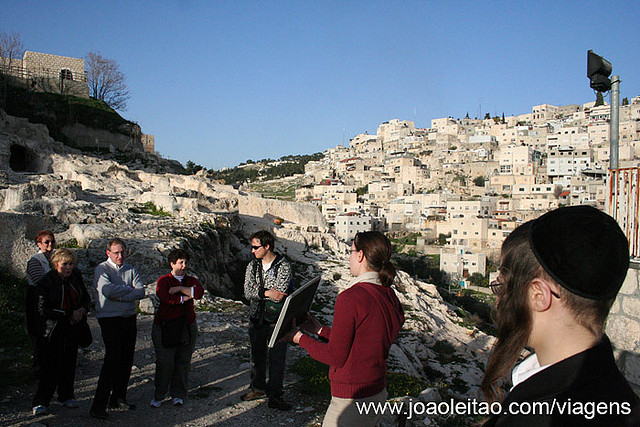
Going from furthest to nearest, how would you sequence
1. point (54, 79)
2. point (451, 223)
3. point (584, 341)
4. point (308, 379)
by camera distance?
point (451, 223), point (54, 79), point (308, 379), point (584, 341)

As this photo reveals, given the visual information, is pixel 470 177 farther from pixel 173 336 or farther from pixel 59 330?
pixel 59 330

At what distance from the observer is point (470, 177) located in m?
83.9

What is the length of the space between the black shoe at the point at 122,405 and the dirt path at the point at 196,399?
5 centimetres

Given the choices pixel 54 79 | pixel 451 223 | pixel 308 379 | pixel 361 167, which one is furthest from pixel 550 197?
pixel 308 379

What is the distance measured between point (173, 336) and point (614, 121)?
558cm

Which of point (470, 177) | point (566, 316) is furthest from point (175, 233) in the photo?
point (470, 177)

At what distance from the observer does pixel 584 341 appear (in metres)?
1.15

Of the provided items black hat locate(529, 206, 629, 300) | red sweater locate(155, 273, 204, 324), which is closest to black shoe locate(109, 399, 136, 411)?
red sweater locate(155, 273, 204, 324)

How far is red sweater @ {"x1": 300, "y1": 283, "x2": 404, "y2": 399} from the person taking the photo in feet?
8.18

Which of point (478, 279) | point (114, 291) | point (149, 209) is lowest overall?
point (478, 279)

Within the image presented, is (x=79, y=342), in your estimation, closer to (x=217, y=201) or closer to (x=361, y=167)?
(x=217, y=201)

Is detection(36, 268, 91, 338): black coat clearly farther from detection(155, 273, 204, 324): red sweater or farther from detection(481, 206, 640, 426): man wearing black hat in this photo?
detection(481, 206, 640, 426): man wearing black hat

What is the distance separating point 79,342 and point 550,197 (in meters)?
69.6

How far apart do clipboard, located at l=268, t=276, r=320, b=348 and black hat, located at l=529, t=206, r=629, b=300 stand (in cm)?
162
